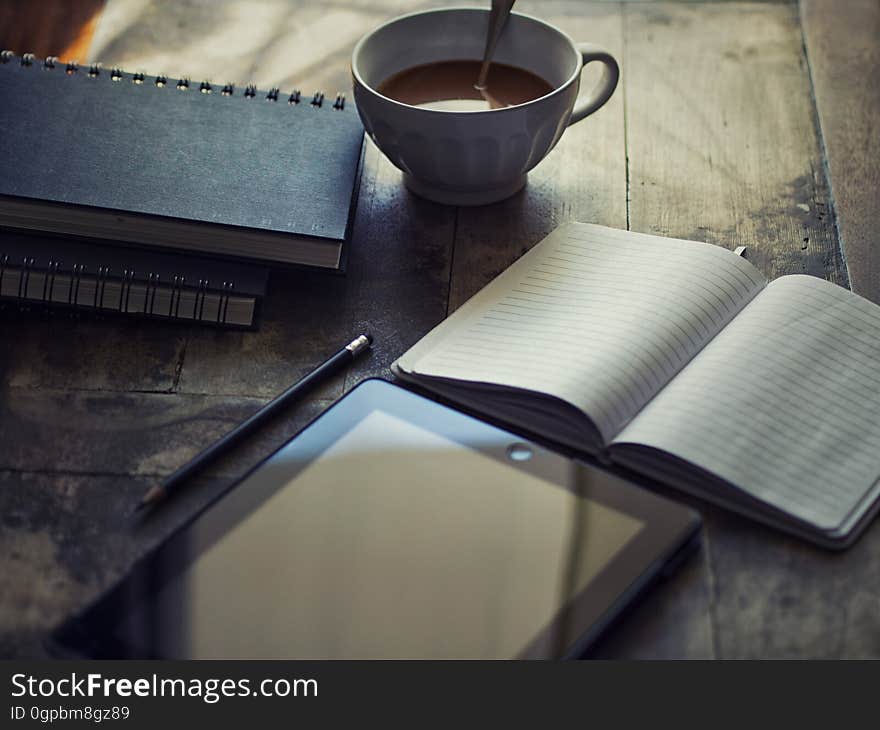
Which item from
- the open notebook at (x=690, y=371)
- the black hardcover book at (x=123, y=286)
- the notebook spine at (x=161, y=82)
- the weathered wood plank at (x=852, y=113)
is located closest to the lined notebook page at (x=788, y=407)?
the open notebook at (x=690, y=371)

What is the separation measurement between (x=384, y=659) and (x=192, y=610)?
4.3 inches

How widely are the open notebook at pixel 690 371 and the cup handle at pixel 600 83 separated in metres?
0.15

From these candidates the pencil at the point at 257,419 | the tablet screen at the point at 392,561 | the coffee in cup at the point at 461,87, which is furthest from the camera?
the coffee in cup at the point at 461,87

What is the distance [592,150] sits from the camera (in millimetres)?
1043

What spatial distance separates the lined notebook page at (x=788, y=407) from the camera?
0.67m

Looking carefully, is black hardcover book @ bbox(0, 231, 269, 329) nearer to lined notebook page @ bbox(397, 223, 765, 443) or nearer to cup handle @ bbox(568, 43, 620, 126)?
lined notebook page @ bbox(397, 223, 765, 443)

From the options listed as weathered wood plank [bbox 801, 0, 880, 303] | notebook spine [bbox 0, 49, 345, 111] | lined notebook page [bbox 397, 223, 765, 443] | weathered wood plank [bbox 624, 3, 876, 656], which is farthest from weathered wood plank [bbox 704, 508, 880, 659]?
notebook spine [bbox 0, 49, 345, 111]

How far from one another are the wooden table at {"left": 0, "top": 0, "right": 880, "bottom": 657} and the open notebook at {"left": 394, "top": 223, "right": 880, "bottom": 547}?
1.4 inches

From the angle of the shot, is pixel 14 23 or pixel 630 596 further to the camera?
pixel 14 23

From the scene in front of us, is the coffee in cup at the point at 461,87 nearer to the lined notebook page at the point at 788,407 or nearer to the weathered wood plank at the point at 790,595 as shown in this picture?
the lined notebook page at the point at 788,407

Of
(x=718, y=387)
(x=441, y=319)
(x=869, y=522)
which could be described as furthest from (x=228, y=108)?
(x=869, y=522)

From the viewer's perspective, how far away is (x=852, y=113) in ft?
3.51

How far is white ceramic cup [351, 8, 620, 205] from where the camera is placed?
85 cm

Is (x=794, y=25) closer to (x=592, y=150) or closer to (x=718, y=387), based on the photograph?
(x=592, y=150)
